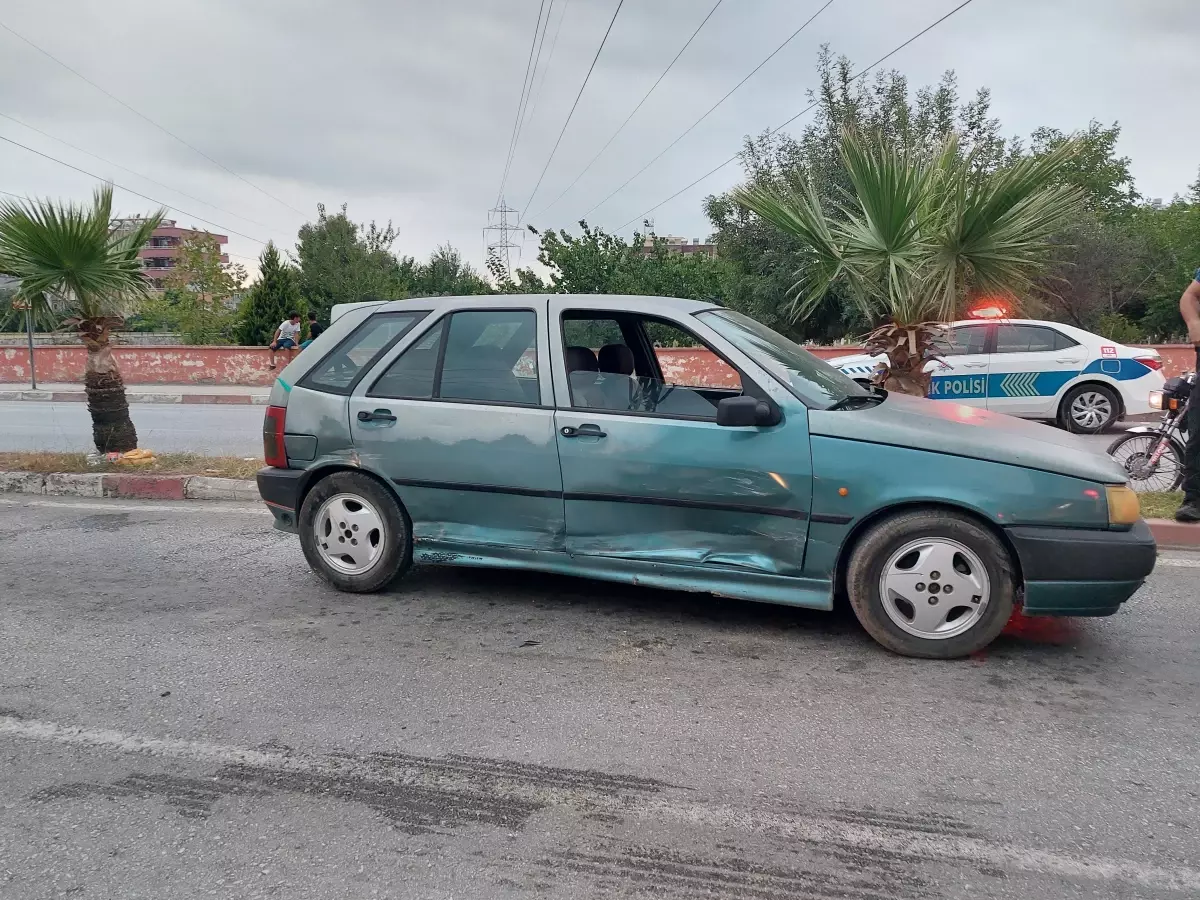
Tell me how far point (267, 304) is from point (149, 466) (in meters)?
22.2

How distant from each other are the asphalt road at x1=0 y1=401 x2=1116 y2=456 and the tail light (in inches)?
231

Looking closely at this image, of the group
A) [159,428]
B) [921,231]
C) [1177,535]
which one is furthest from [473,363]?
[159,428]

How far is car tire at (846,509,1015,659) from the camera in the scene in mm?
3695

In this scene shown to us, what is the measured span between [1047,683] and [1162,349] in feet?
48.9

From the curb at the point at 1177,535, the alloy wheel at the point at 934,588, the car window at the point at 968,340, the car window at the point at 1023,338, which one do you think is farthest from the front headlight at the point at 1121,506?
the car window at the point at 1023,338

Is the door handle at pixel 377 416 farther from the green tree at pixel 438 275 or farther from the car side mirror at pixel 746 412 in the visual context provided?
the green tree at pixel 438 275

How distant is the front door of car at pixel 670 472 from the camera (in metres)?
3.89

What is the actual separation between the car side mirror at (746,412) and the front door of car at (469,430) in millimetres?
913

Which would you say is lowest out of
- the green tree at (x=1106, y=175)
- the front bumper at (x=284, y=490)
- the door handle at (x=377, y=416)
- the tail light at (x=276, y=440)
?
the front bumper at (x=284, y=490)

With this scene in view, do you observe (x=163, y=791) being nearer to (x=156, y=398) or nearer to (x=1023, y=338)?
(x=1023, y=338)

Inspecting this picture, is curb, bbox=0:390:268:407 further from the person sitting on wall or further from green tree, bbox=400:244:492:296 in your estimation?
green tree, bbox=400:244:492:296

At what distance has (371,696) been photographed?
3.50m

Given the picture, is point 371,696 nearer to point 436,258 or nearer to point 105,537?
point 105,537

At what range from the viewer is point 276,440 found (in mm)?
4852
